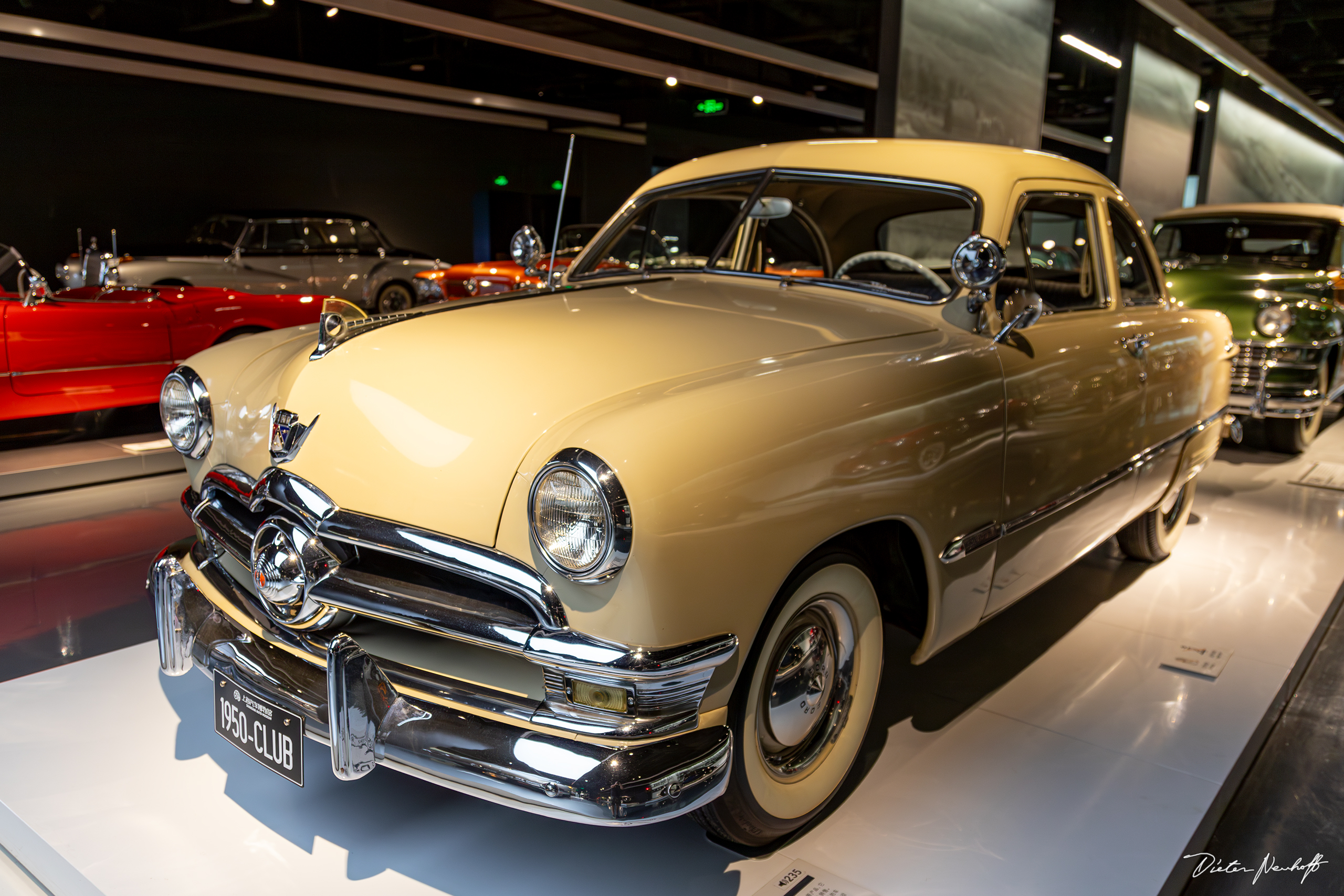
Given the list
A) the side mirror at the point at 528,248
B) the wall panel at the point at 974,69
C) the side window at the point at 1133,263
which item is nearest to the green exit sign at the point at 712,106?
the wall panel at the point at 974,69

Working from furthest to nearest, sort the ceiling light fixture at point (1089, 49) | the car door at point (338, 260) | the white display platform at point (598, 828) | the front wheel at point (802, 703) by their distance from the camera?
1. the ceiling light fixture at point (1089, 49)
2. the car door at point (338, 260)
3. the white display platform at point (598, 828)
4. the front wheel at point (802, 703)

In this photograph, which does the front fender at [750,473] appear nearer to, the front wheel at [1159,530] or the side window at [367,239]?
the front wheel at [1159,530]

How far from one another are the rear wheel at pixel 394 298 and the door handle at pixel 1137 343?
8.59 m

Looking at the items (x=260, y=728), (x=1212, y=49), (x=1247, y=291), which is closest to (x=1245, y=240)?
(x=1247, y=291)

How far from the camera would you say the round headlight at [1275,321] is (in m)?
5.80

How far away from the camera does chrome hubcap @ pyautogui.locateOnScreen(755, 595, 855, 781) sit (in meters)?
1.89

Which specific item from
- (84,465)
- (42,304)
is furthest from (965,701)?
(42,304)

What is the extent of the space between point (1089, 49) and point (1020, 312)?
10.2m

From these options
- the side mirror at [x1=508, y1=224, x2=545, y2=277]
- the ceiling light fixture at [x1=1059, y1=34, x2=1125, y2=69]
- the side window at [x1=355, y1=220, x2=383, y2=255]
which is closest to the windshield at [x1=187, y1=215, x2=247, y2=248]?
the side window at [x1=355, y1=220, x2=383, y2=255]

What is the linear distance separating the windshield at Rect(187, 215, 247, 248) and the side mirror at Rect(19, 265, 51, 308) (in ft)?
13.7

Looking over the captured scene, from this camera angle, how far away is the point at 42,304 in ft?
16.9

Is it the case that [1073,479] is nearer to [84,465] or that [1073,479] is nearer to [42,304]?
[84,465]

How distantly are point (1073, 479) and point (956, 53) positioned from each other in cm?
696

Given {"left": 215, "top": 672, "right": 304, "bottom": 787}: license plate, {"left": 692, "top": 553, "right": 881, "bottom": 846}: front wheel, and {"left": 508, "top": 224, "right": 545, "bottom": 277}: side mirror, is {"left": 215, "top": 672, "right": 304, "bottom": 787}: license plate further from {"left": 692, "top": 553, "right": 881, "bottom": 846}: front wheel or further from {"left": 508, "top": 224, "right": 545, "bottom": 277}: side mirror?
{"left": 508, "top": 224, "right": 545, "bottom": 277}: side mirror
